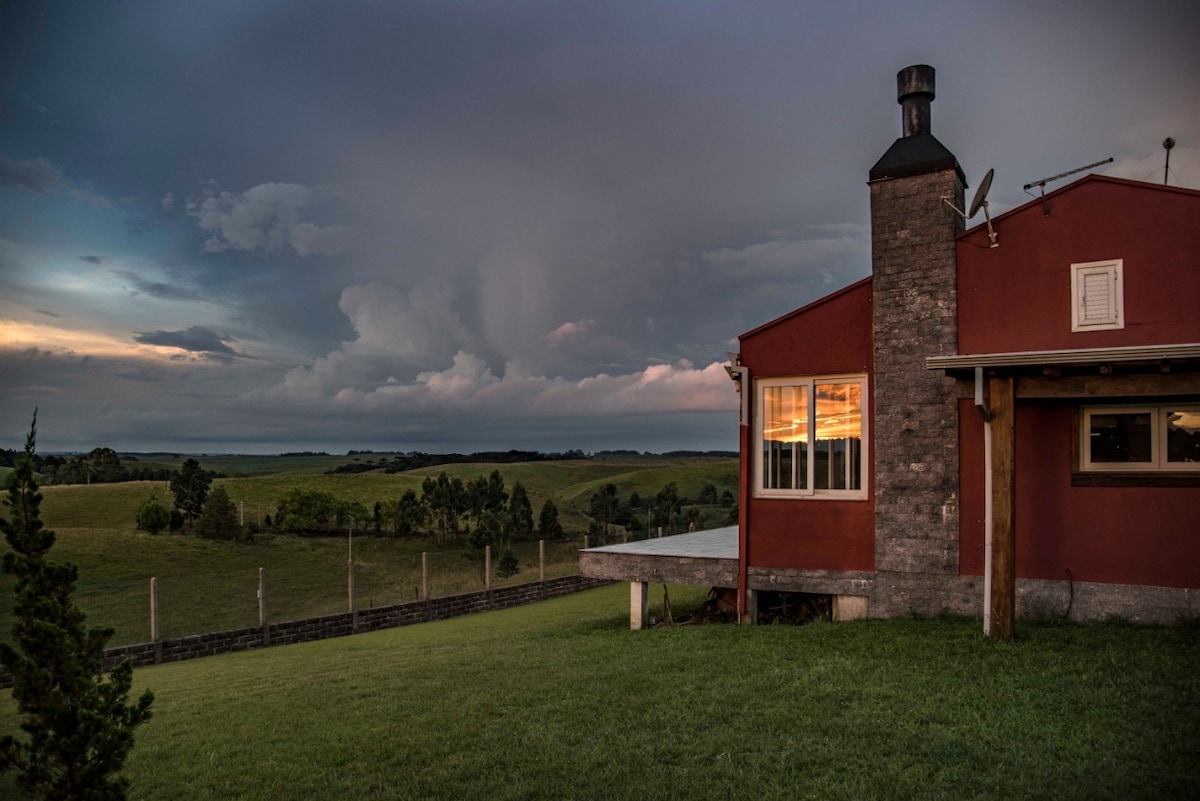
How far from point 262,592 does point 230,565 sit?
11.6 metres

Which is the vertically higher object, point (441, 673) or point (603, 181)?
point (603, 181)

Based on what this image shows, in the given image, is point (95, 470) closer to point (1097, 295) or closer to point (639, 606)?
point (639, 606)

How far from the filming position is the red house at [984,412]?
7.63 metres

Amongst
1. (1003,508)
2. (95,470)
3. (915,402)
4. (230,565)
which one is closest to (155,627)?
(230,565)

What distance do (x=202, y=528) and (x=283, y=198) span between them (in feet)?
51.4

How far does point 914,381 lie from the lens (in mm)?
9148

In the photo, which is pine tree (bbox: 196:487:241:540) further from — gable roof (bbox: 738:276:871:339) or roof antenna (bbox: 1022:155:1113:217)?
roof antenna (bbox: 1022:155:1113:217)

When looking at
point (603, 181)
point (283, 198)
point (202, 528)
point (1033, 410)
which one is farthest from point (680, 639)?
point (202, 528)

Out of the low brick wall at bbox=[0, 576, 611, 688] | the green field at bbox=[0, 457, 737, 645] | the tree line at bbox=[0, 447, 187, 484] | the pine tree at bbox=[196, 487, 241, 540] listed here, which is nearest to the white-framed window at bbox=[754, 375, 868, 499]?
the low brick wall at bbox=[0, 576, 611, 688]

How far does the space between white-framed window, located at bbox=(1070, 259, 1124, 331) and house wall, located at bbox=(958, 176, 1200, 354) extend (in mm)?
58

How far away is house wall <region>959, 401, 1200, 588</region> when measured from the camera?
7750 millimetres

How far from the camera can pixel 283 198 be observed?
17344mm

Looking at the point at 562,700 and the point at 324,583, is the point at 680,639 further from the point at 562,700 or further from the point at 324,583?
the point at 324,583

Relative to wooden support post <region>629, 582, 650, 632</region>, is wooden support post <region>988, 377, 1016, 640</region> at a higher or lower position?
higher
